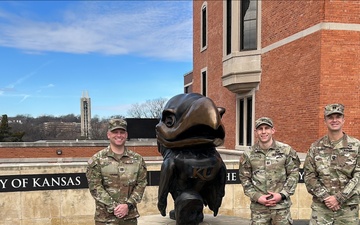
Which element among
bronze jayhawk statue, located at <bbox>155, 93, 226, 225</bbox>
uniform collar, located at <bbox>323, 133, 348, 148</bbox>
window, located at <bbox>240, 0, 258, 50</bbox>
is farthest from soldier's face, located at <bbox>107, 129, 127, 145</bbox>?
window, located at <bbox>240, 0, 258, 50</bbox>

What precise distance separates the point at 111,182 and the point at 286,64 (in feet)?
30.4

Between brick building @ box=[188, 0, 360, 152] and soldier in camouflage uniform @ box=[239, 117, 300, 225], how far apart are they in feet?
21.5

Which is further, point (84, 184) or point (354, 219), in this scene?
point (84, 184)

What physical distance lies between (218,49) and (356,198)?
13371mm

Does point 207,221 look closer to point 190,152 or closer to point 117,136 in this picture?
point 190,152

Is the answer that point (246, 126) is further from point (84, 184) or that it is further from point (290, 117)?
point (84, 184)

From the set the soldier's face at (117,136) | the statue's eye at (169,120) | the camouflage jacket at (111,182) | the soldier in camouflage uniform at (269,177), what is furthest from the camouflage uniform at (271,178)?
the soldier's face at (117,136)

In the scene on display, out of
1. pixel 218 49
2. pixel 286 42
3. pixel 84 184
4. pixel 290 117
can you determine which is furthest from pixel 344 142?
pixel 218 49

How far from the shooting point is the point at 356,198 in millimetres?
3344

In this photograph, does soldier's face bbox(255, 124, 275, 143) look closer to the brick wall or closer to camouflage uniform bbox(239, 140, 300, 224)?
camouflage uniform bbox(239, 140, 300, 224)

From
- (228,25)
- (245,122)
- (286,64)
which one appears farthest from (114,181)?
(228,25)

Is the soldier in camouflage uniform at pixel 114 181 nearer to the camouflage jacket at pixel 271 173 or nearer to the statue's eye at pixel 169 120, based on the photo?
the statue's eye at pixel 169 120

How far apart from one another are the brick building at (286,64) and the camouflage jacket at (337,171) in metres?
6.36

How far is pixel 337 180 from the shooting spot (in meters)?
3.38
